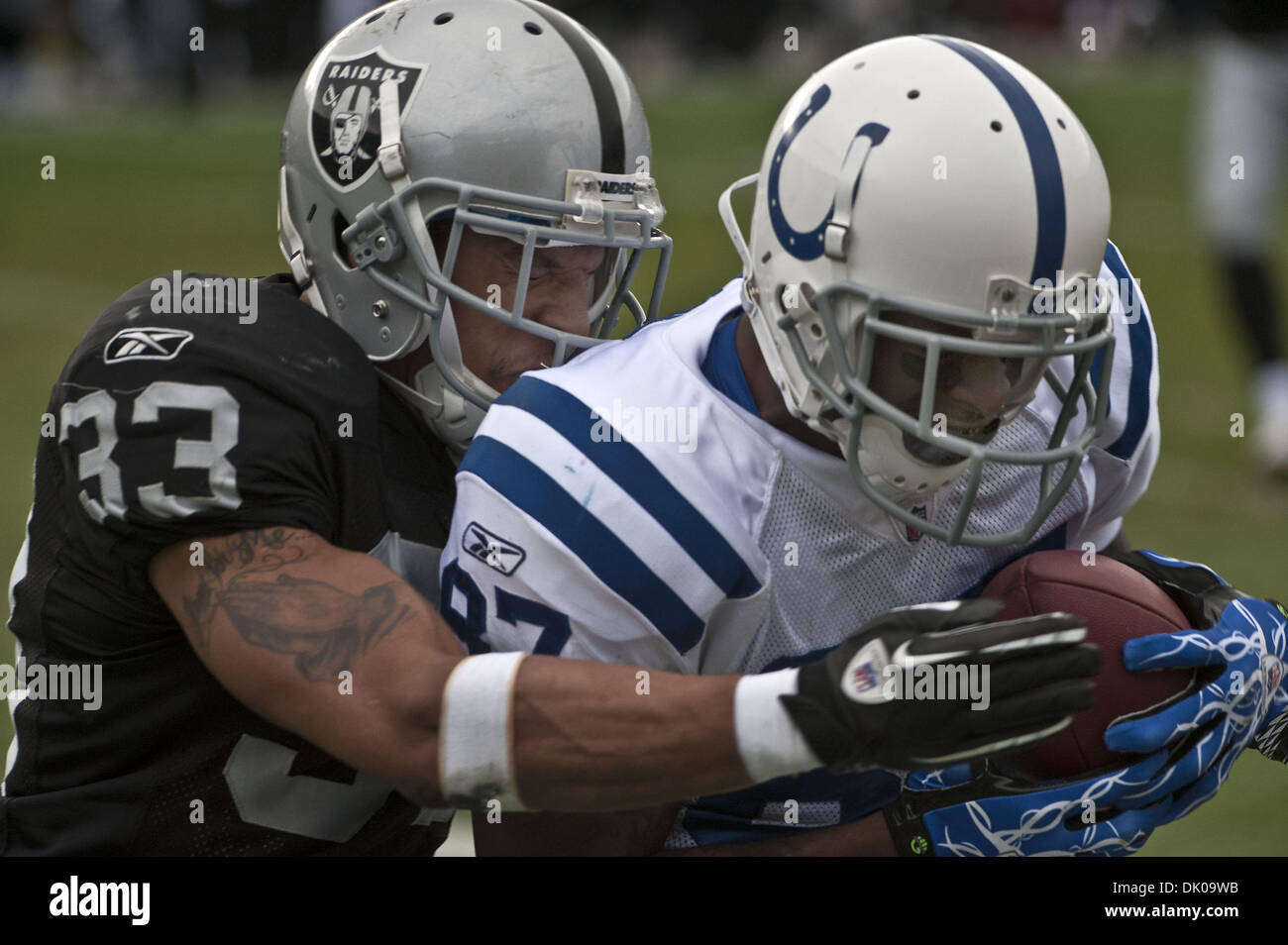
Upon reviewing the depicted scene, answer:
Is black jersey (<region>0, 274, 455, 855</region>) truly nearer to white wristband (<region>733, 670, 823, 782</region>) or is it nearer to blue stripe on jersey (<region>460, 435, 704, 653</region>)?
blue stripe on jersey (<region>460, 435, 704, 653</region>)

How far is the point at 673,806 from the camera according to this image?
223 centimetres

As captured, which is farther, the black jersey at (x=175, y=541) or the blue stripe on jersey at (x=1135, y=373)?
the blue stripe on jersey at (x=1135, y=373)

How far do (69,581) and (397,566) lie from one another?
0.40m

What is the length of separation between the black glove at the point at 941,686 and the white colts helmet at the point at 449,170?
73 centimetres

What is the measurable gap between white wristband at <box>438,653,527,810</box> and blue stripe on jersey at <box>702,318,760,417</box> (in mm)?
467

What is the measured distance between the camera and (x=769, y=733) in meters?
1.79

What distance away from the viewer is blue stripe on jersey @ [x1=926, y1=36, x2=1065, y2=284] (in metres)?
1.92

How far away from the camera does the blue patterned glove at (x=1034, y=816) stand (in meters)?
2.06

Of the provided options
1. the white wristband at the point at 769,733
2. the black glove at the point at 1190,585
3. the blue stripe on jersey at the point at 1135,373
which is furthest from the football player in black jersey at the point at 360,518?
the blue stripe on jersey at the point at 1135,373

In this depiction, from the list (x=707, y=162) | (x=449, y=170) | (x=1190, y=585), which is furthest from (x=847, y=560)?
(x=707, y=162)
